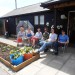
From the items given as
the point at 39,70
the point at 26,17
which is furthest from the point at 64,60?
the point at 26,17

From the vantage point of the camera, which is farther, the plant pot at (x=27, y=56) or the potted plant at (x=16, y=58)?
the plant pot at (x=27, y=56)

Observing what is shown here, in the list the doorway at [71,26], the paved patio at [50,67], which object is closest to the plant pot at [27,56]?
the paved patio at [50,67]

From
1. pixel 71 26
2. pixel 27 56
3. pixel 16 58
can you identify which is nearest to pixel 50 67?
pixel 27 56

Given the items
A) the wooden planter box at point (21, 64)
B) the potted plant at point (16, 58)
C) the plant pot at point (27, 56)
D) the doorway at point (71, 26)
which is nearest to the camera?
the wooden planter box at point (21, 64)

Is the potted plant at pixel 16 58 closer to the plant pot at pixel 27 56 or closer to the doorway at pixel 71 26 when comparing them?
the plant pot at pixel 27 56

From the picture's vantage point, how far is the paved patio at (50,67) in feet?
13.3

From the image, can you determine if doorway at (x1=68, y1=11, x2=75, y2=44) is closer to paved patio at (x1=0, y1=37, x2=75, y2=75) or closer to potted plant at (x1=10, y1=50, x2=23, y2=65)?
paved patio at (x1=0, y1=37, x2=75, y2=75)

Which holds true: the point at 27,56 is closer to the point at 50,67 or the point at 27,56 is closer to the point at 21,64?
the point at 21,64

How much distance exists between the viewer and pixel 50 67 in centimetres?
438

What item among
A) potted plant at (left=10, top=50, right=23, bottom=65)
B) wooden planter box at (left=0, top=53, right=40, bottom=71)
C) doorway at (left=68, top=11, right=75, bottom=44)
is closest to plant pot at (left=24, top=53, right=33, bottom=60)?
wooden planter box at (left=0, top=53, right=40, bottom=71)

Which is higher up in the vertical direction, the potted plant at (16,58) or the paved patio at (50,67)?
the potted plant at (16,58)

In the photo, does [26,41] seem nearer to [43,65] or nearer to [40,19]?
[40,19]

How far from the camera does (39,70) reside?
168 inches

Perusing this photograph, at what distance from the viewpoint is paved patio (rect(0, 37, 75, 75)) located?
4.05 m
